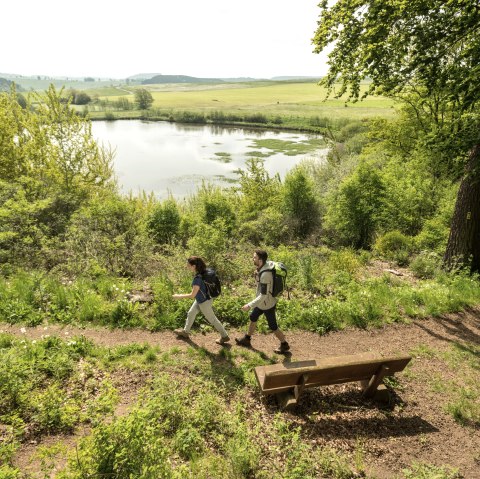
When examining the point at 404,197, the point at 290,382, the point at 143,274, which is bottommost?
the point at 143,274

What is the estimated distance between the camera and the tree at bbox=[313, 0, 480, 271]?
292 inches

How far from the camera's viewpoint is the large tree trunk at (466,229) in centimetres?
920

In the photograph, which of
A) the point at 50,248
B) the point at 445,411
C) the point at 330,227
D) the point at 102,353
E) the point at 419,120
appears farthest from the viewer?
the point at 419,120

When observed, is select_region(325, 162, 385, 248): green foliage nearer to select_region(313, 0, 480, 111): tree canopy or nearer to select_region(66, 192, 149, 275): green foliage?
select_region(313, 0, 480, 111): tree canopy

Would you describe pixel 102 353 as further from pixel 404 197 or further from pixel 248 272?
pixel 404 197

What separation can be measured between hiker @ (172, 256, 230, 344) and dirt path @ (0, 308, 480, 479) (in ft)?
Answer: 0.78

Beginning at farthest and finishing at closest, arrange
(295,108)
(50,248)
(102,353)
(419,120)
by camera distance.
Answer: (295,108) → (419,120) → (50,248) → (102,353)

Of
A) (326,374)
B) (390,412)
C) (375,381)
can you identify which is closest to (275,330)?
(326,374)

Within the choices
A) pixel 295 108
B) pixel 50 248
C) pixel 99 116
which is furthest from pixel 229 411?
pixel 295 108

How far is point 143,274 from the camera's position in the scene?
423 inches

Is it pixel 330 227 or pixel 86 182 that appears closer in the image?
pixel 330 227

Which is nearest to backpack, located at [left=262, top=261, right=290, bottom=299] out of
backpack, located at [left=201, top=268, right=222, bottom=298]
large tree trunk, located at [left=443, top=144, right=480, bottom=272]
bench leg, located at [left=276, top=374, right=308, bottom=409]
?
backpack, located at [left=201, top=268, right=222, bottom=298]

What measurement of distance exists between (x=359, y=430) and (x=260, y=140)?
2618 inches

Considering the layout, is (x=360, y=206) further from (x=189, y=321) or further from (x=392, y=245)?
(x=189, y=321)
